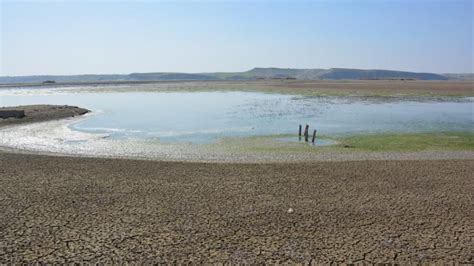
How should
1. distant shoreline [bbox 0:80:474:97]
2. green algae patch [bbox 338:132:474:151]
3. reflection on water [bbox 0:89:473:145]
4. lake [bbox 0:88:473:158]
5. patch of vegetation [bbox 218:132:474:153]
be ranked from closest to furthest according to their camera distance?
patch of vegetation [bbox 218:132:474:153] < green algae patch [bbox 338:132:474:151] < lake [bbox 0:88:473:158] < reflection on water [bbox 0:89:473:145] < distant shoreline [bbox 0:80:474:97]

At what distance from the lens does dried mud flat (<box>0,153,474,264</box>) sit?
838 cm

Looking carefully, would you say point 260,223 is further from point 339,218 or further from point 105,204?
point 105,204

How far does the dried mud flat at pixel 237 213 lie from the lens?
8375 millimetres

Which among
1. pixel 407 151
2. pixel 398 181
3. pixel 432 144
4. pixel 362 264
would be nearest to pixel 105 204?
pixel 362 264

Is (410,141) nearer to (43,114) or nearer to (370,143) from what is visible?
(370,143)

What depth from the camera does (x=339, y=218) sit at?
10.2m

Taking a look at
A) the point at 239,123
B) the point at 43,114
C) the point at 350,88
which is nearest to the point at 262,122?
the point at 239,123

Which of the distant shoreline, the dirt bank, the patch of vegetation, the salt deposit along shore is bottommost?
→ the salt deposit along shore

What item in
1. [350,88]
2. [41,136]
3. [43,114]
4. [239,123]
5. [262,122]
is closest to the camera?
[41,136]

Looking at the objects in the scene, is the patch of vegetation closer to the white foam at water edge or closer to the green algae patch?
the green algae patch

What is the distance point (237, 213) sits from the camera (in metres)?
10.6

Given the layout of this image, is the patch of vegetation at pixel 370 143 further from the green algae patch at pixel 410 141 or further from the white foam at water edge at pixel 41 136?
the white foam at water edge at pixel 41 136

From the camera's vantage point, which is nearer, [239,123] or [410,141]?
[410,141]

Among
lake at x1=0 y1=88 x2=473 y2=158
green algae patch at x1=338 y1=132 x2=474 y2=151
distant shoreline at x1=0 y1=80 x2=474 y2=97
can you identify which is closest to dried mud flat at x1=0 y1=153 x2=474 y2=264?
green algae patch at x1=338 y1=132 x2=474 y2=151
